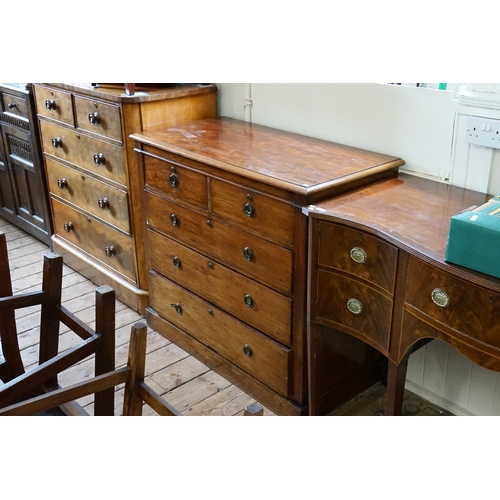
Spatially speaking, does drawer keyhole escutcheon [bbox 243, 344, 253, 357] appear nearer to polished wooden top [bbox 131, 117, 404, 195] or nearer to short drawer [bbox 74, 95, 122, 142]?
polished wooden top [bbox 131, 117, 404, 195]

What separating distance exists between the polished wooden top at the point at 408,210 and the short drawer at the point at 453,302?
0.13 ft

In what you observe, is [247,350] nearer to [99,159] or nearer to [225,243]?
[225,243]

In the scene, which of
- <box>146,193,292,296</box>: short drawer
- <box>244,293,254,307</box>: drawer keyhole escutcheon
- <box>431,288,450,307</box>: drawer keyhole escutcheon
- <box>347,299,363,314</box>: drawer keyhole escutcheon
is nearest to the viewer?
<box>431,288,450,307</box>: drawer keyhole escutcheon

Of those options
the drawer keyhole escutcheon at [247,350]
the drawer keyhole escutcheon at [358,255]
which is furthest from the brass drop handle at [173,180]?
the drawer keyhole escutcheon at [358,255]

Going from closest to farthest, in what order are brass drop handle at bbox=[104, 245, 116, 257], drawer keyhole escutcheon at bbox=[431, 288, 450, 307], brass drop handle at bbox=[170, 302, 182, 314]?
drawer keyhole escutcheon at bbox=[431, 288, 450, 307] → brass drop handle at bbox=[170, 302, 182, 314] → brass drop handle at bbox=[104, 245, 116, 257]

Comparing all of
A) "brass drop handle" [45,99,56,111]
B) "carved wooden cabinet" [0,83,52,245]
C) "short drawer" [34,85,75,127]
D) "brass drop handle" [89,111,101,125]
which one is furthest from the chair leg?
"carved wooden cabinet" [0,83,52,245]

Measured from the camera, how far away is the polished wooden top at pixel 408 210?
5.29 feet

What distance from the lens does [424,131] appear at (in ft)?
7.00

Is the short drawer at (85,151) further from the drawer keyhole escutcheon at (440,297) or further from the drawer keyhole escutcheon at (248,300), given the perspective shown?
the drawer keyhole escutcheon at (440,297)

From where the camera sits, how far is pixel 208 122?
9.12 ft

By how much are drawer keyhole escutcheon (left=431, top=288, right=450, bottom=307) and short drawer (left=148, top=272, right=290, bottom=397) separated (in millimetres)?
747

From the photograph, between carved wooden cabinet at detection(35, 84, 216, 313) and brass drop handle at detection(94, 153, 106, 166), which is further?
brass drop handle at detection(94, 153, 106, 166)

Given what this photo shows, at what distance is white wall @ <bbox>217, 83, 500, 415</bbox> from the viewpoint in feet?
6.53

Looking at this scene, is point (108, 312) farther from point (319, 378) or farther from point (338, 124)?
point (338, 124)
